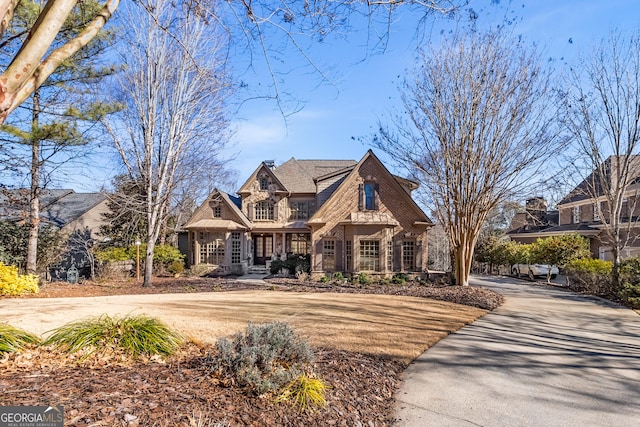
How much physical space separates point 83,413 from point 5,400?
0.84 meters

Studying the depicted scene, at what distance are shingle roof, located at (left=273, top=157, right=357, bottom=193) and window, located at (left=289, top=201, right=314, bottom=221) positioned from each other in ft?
3.21

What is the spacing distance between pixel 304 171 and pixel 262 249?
6816 millimetres

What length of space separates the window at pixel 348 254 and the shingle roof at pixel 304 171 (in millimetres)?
7368

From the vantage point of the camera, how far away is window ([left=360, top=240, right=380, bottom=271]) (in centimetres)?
1834

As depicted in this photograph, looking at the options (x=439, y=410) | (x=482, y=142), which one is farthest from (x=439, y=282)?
(x=439, y=410)

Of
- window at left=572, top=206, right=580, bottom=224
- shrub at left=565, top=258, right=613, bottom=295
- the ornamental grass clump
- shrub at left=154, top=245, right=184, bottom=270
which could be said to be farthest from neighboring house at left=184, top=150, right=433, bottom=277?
window at left=572, top=206, right=580, bottom=224

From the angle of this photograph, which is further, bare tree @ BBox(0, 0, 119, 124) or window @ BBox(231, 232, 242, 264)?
window @ BBox(231, 232, 242, 264)

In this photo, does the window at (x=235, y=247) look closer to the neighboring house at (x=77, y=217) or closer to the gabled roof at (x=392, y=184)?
the gabled roof at (x=392, y=184)

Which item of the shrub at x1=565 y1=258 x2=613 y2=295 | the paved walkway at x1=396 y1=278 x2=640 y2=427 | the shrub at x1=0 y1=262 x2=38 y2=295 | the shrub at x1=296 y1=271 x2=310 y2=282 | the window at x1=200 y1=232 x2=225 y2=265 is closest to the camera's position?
the paved walkway at x1=396 y1=278 x2=640 y2=427

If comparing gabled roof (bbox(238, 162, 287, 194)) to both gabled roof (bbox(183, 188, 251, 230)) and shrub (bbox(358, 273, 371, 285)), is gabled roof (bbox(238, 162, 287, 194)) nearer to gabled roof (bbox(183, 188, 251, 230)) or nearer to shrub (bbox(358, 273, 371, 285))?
gabled roof (bbox(183, 188, 251, 230))

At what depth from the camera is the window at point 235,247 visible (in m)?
23.9

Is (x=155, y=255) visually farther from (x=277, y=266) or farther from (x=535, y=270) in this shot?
(x=535, y=270)

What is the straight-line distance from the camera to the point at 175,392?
3.46 metres

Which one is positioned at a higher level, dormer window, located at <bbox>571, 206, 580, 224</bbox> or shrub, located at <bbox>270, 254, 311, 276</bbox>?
dormer window, located at <bbox>571, 206, 580, 224</bbox>
